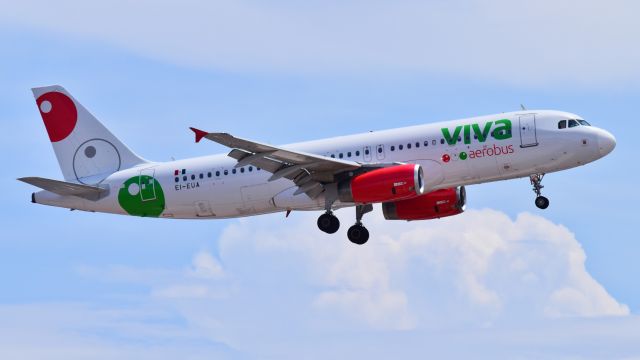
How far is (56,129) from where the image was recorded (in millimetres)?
62812

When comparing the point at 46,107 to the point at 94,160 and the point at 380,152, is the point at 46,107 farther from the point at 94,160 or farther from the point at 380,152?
the point at 380,152

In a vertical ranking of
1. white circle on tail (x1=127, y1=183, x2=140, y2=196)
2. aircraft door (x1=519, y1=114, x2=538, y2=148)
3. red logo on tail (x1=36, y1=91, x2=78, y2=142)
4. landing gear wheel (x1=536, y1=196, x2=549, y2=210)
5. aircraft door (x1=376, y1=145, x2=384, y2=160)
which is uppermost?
red logo on tail (x1=36, y1=91, x2=78, y2=142)

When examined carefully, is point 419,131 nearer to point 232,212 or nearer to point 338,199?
point 338,199

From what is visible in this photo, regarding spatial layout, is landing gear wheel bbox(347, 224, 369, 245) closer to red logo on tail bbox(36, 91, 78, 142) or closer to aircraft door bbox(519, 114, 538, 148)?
aircraft door bbox(519, 114, 538, 148)

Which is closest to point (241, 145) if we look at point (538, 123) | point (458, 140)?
point (458, 140)

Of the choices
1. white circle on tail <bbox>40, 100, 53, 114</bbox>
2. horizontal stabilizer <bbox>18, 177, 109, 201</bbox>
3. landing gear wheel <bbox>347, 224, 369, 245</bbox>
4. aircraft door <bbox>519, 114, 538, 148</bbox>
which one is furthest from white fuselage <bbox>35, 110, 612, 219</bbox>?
white circle on tail <bbox>40, 100, 53, 114</bbox>

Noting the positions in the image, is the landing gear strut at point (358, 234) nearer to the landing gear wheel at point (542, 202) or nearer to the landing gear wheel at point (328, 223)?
the landing gear wheel at point (328, 223)

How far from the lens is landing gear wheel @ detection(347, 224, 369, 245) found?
5688 cm

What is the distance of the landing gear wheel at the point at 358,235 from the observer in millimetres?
56875

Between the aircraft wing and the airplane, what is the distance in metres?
0.04

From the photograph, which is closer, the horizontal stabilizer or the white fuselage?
the white fuselage

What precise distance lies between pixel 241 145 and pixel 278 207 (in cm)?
639

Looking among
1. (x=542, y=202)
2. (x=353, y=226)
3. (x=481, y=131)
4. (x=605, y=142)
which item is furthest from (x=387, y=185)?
(x=605, y=142)

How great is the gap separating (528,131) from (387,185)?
642cm
